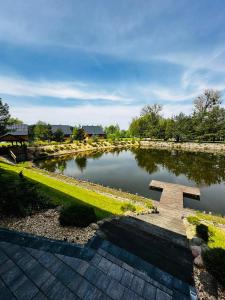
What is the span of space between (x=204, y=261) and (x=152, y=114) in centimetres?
8179

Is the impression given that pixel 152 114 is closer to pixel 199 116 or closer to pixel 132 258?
pixel 199 116

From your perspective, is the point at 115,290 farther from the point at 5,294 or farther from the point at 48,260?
the point at 5,294

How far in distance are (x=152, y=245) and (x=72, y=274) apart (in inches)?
222

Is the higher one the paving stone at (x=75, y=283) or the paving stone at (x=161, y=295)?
the paving stone at (x=75, y=283)

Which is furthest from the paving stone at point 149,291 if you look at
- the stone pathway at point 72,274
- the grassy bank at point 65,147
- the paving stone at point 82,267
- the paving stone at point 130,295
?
the grassy bank at point 65,147

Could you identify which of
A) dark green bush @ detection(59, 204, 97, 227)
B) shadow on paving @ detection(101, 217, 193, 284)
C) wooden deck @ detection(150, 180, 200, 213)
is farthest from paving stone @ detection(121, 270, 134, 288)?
wooden deck @ detection(150, 180, 200, 213)

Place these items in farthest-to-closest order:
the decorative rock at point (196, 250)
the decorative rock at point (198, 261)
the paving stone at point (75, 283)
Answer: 1. the decorative rock at point (196, 250)
2. the decorative rock at point (198, 261)
3. the paving stone at point (75, 283)

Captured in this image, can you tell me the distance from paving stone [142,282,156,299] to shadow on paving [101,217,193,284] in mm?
3748

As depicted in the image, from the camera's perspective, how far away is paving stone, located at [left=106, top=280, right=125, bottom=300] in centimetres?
307

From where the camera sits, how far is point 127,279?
3549mm

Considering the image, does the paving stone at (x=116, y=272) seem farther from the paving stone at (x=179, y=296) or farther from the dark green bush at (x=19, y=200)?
the dark green bush at (x=19, y=200)

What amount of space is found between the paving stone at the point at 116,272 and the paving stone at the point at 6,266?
74.8 inches

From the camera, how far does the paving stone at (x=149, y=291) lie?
322cm

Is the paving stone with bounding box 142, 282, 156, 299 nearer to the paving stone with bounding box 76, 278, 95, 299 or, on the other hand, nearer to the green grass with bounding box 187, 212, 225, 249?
the paving stone with bounding box 76, 278, 95, 299
